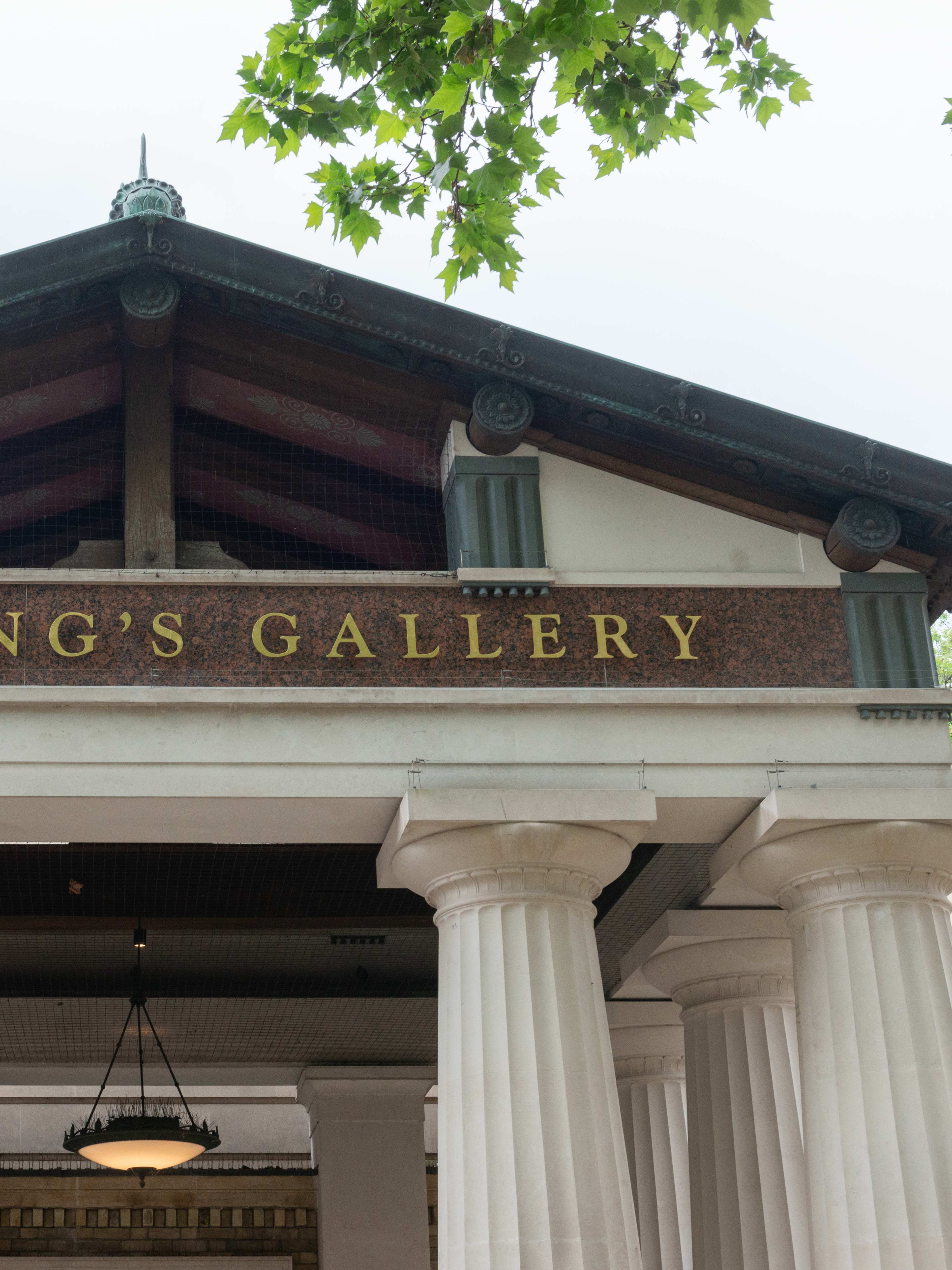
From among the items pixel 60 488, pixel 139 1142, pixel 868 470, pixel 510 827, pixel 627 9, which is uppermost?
pixel 60 488

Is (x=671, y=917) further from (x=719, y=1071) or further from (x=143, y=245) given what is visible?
(x=143, y=245)

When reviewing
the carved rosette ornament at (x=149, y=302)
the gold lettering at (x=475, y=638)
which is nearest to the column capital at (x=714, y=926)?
the gold lettering at (x=475, y=638)

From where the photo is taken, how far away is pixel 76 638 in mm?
9961

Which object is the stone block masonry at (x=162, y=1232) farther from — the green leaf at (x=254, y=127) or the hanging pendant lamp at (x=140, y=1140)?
the green leaf at (x=254, y=127)

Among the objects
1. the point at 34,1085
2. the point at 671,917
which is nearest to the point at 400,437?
the point at 671,917

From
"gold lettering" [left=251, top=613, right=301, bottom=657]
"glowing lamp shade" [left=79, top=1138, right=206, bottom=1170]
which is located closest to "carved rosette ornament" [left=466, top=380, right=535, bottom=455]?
"gold lettering" [left=251, top=613, right=301, bottom=657]

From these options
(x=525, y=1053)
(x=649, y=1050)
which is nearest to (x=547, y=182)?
(x=525, y=1053)

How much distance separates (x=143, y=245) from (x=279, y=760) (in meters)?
3.55

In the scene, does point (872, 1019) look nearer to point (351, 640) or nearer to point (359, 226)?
point (351, 640)

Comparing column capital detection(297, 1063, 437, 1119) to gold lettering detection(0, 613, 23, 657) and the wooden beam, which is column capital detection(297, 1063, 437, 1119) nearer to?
the wooden beam

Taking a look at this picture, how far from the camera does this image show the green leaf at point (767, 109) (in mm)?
7836

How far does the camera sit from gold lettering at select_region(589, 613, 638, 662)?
10320 mm

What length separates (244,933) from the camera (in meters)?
13.7

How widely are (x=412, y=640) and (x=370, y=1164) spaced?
7.72 m
